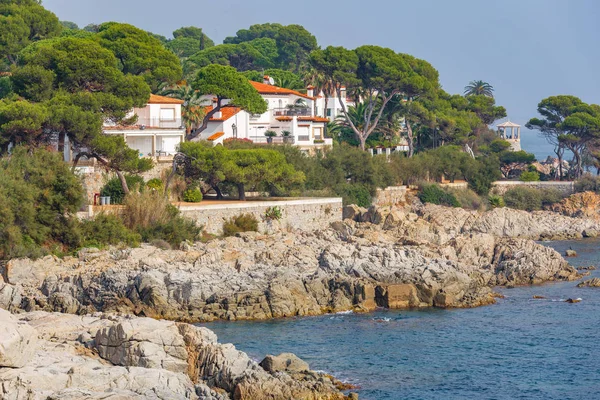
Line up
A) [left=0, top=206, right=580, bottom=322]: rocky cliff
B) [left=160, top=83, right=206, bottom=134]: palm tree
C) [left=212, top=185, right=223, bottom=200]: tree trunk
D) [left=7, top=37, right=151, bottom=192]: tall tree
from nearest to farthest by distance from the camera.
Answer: [left=0, top=206, right=580, bottom=322]: rocky cliff < [left=7, top=37, right=151, bottom=192]: tall tree < [left=212, top=185, right=223, bottom=200]: tree trunk < [left=160, top=83, right=206, bottom=134]: palm tree

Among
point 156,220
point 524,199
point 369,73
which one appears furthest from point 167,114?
point 524,199

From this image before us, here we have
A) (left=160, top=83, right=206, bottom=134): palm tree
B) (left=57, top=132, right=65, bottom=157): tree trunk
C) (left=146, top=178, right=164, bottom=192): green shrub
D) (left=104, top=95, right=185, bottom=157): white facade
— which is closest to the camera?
(left=57, top=132, right=65, bottom=157): tree trunk

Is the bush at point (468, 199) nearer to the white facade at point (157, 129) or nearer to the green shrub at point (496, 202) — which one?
the green shrub at point (496, 202)

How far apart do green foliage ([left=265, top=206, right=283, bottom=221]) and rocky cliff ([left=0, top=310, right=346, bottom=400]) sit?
24.4 metres

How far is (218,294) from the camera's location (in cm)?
3762

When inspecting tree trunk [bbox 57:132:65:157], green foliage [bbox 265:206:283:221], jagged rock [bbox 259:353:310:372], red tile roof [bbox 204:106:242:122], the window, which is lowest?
jagged rock [bbox 259:353:310:372]

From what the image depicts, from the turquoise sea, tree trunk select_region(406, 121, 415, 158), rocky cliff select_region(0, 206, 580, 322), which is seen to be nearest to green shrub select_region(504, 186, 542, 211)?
tree trunk select_region(406, 121, 415, 158)

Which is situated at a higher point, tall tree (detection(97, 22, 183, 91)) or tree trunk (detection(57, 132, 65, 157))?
tall tree (detection(97, 22, 183, 91))

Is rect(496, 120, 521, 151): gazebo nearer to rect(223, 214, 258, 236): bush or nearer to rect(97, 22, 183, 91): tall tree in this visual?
rect(97, 22, 183, 91): tall tree

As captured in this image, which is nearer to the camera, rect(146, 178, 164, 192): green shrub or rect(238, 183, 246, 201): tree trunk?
rect(146, 178, 164, 192): green shrub

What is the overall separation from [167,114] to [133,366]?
34.8 metres

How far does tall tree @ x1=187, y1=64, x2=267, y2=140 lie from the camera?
59.4m

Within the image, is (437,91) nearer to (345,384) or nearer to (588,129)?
(588,129)

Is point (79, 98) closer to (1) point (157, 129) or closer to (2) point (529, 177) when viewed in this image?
(1) point (157, 129)
